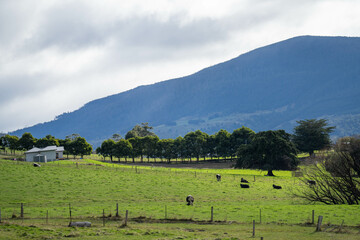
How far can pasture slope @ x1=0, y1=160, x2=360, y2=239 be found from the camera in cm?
3200

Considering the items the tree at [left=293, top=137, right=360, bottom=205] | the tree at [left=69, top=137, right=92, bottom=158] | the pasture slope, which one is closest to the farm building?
the tree at [left=69, top=137, right=92, bottom=158]

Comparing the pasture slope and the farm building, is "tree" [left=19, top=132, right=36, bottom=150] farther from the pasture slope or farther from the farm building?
the pasture slope

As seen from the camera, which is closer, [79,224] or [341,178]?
[79,224]

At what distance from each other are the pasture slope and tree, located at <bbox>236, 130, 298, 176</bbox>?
25.6 meters

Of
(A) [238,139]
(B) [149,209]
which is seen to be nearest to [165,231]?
(B) [149,209]

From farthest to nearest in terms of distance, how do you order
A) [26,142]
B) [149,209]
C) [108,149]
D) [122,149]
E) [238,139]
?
[108,149] → [238,139] → [26,142] → [122,149] → [149,209]

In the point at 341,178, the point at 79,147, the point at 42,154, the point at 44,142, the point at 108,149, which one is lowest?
the point at 341,178

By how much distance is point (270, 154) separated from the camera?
97688 millimetres

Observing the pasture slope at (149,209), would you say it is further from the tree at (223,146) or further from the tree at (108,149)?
the tree at (108,149)

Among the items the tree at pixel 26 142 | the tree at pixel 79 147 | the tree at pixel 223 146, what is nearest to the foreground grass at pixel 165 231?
the tree at pixel 79 147

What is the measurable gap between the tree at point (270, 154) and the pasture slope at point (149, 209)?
25632 millimetres

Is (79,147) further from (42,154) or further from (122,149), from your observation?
(42,154)

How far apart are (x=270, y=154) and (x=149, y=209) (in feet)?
197

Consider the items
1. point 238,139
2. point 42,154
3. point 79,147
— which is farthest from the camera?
point 238,139
